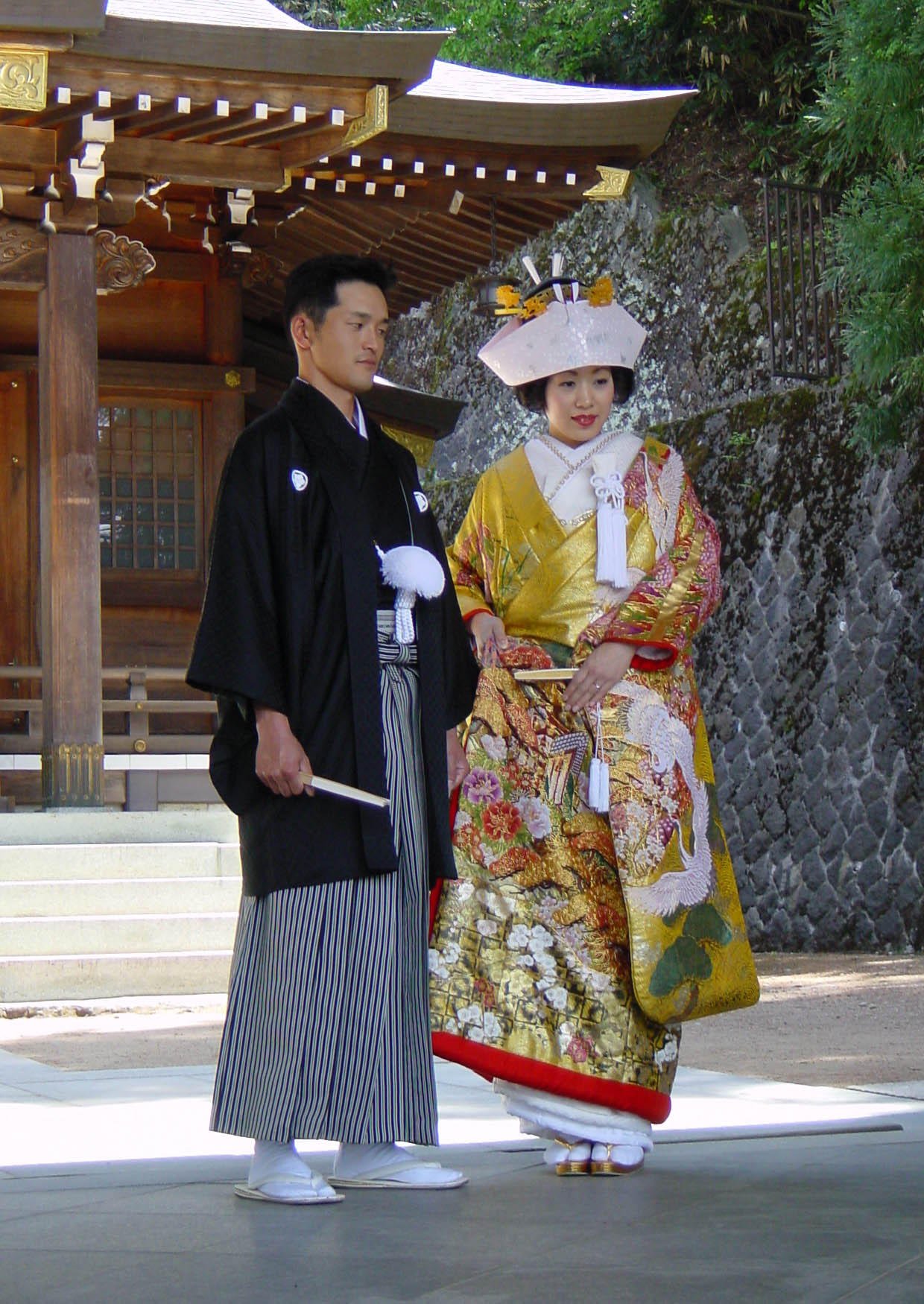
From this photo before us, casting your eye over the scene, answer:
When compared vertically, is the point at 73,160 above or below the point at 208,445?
above

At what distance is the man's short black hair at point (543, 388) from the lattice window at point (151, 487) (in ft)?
20.0

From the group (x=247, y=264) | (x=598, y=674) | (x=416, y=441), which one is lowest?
(x=598, y=674)

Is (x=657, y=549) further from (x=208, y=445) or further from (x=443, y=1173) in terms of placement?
(x=208, y=445)

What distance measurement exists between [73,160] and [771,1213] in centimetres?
620

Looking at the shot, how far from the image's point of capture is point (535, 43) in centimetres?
1847

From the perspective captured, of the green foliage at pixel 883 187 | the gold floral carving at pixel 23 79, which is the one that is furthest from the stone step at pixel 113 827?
the green foliage at pixel 883 187

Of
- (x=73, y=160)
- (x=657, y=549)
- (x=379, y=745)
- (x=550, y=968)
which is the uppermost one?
(x=73, y=160)

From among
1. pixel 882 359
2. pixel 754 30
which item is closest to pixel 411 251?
pixel 882 359

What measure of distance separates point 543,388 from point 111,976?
4040 mm

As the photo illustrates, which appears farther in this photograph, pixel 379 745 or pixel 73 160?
pixel 73 160

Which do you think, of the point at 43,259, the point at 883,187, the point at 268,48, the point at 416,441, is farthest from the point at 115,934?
the point at 416,441

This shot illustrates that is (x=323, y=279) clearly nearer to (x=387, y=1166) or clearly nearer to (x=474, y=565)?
(x=474, y=565)

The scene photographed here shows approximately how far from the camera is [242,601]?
10.0ft

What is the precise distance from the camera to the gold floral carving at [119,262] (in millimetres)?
8094
